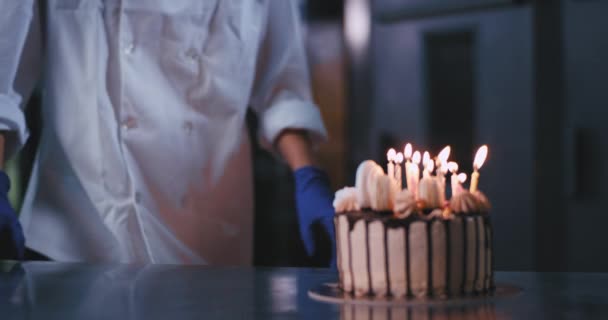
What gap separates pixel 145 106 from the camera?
1.55 metres

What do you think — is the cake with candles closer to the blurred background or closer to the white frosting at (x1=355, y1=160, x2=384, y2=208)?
the white frosting at (x1=355, y1=160, x2=384, y2=208)

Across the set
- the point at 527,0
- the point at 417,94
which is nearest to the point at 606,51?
the point at 527,0

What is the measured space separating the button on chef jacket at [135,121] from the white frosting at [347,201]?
65 cm

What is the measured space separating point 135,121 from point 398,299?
85 cm

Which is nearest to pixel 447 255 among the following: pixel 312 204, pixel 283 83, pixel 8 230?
pixel 312 204

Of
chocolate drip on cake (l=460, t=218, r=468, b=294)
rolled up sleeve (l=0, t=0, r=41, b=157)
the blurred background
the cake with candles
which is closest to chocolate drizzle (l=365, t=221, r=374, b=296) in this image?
the cake with candles

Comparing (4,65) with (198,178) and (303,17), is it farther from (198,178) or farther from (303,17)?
(303,17)

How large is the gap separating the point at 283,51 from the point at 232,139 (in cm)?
24

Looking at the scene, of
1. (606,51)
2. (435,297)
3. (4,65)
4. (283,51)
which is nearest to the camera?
(435,297)

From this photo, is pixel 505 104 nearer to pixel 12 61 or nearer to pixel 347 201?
pixel 12 61

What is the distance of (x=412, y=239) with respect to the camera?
862 millimetres

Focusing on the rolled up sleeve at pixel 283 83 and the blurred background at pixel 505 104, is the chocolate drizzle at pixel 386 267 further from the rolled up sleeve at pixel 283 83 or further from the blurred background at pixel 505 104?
the blurred background at pixel 505 104

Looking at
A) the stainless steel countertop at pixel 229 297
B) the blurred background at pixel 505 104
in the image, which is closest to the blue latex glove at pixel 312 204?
the stainless steel countertop at pixel 229 297

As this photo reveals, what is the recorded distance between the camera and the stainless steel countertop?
2.46ft
